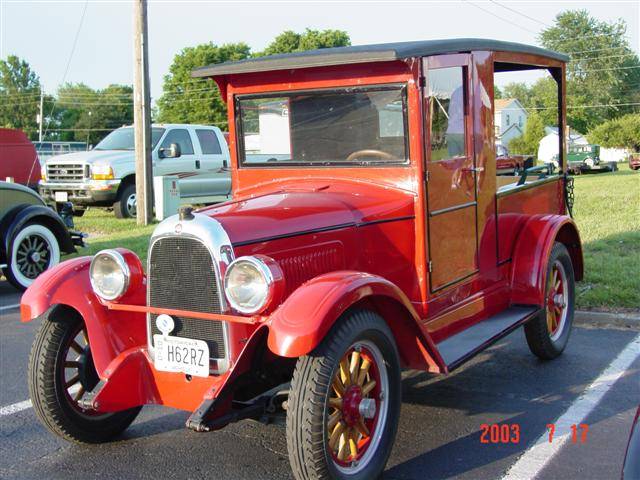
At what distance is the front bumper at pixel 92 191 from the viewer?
13.6 meters

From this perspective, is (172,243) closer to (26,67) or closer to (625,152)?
(625,152)

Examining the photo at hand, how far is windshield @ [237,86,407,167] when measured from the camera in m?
4.25

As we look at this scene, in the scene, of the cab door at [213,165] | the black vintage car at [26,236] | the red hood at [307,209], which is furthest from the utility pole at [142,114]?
the red hood at [307,209]

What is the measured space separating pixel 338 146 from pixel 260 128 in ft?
1.97

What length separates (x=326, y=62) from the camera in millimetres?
4148

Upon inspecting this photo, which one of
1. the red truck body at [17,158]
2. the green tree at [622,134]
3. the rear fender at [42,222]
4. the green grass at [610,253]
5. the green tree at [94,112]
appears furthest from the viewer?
the green tree at [94,112]

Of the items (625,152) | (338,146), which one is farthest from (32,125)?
(338,146)

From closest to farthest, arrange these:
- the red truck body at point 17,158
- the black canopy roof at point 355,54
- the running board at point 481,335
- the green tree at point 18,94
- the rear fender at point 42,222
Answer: the black canopy roof at point 355,54, the running board at point 481,335, the rear fender at point 42,222, the red truck body at point 17,158, the green tree at point 18,94

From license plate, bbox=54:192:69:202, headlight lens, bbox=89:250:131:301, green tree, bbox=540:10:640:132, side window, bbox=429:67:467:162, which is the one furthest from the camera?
green tree, bbox=540:10:640:132

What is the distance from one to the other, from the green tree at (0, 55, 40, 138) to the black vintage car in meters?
74.4

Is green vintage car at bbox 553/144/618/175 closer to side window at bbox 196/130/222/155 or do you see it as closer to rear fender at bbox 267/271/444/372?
side window at bbox 196/130/222/155

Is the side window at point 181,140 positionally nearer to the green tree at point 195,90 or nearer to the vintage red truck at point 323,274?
the vintage red truck at point 323,274

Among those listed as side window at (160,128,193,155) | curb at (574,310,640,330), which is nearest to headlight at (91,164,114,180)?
side window at (160,128,193,155)

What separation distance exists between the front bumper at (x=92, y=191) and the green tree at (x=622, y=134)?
149 ft
